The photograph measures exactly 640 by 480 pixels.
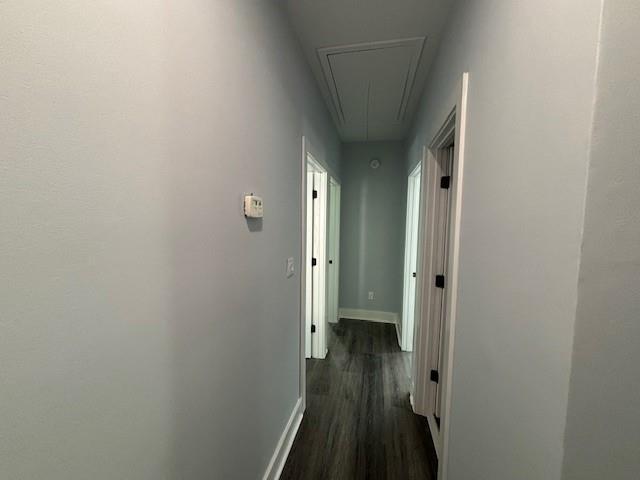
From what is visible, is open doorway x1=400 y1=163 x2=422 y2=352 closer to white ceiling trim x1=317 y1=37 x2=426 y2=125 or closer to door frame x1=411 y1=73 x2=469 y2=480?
door frame x1=411 y1=73 x2=469 y2=480

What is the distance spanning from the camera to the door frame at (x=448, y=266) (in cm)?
115

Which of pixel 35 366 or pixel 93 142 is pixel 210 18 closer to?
pixel 93 142

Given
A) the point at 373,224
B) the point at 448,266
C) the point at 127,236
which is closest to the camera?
the point at 127,236

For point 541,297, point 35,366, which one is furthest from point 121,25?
point 541,297

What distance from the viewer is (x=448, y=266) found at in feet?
4.21

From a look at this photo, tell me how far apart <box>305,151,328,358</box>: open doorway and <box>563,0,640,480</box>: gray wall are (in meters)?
2.22

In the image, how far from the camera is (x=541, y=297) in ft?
1.90

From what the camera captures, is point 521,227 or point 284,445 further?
point 284,445

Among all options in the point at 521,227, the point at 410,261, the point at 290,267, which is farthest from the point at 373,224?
the point at 521,227

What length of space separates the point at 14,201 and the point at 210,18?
31.0 inches

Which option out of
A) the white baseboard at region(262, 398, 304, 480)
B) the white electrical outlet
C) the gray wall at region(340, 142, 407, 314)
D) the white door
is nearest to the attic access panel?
the white door

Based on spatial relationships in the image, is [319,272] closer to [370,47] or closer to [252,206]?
[252,206]

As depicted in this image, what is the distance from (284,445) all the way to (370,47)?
2502 millimetres

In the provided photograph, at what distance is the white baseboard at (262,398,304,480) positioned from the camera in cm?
143
